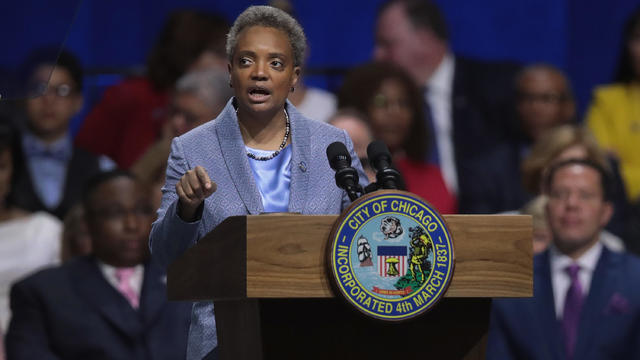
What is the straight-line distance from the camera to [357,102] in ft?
15.5

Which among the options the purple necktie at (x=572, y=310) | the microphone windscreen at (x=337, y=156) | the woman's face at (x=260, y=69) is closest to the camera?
the microphone windscreen at (x=337, y=156)

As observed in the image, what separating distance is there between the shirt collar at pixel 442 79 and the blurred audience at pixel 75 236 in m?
1.84

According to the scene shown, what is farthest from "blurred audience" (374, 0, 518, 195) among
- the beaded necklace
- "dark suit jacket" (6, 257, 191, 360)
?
the beaded necklace

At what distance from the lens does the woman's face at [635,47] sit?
213 inches

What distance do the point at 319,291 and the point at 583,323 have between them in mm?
2336

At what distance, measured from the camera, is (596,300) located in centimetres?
402

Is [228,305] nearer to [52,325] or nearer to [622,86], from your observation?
[52,325]

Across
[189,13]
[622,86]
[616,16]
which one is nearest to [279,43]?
[189,13]

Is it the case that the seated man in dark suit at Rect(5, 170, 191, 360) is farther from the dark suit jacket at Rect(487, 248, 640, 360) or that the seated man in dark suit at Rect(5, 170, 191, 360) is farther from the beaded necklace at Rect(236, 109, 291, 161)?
the beaded necklace at Rect(236, 109, 291, 161)

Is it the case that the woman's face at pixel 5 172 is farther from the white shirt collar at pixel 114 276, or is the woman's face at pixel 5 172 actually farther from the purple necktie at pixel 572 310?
the purple necktie at pixel 572 310

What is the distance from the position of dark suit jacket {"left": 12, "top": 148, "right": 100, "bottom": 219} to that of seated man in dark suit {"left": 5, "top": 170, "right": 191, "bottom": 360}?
2.46ft

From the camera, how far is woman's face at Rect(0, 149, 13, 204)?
462 centimetres

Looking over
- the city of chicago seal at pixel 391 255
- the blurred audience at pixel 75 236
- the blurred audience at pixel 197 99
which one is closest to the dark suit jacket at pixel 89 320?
the blurred audience at pixel 75 236

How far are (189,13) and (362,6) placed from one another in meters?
1.21
